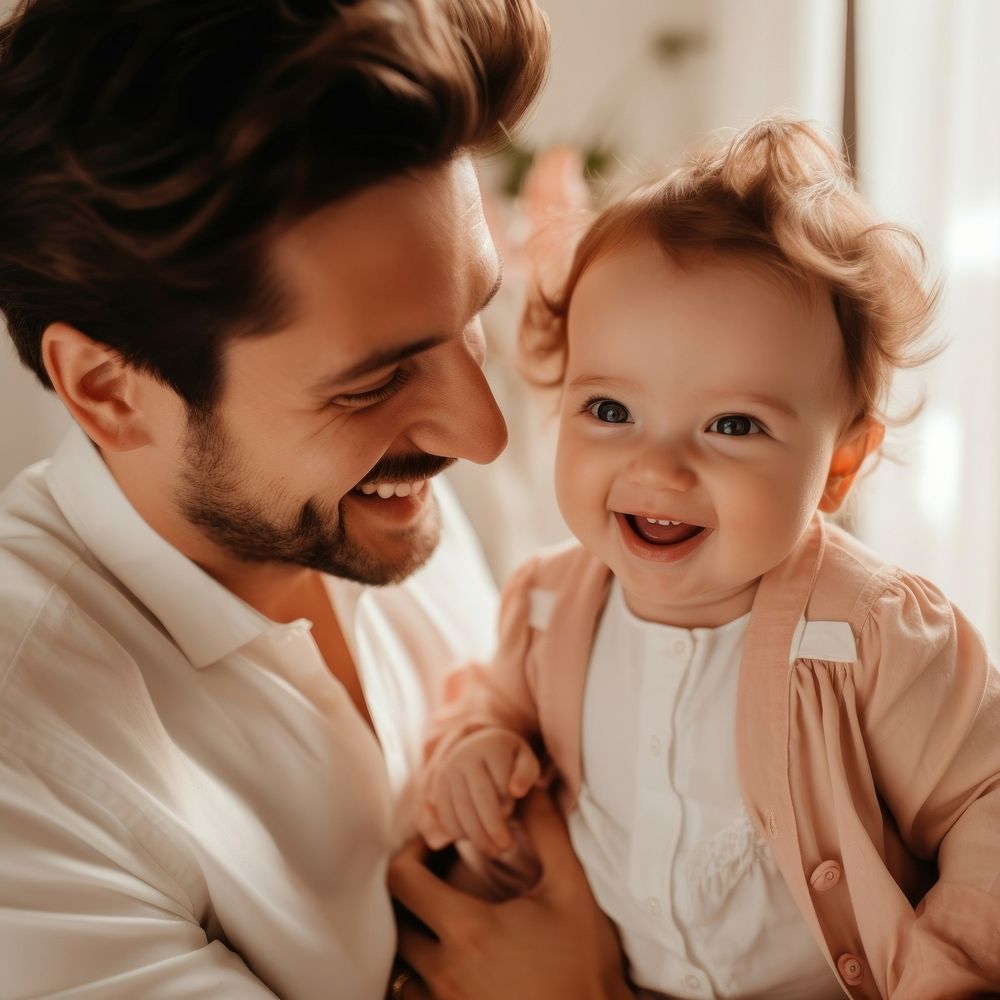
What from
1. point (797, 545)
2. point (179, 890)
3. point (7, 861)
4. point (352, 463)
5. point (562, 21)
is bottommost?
point (179, 890)

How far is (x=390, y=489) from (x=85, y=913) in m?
0.59

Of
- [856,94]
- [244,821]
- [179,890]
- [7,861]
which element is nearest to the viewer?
[7,861]

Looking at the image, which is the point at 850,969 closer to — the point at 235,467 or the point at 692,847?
the point at 692,847

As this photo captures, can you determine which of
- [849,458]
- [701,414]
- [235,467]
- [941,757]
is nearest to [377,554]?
[235,467]

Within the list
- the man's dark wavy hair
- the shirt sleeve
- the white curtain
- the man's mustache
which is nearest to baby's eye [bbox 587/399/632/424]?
the man's mustache

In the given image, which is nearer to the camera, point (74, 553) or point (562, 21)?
point (74, 553)

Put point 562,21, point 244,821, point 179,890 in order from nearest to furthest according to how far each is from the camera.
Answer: point 179,890
point 244,821
point 562,21

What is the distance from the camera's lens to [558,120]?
3.38 metres

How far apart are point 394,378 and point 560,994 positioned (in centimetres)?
76

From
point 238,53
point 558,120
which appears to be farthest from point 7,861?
point 558,120

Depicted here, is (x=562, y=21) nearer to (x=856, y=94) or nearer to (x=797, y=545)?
(x=856, y=94)

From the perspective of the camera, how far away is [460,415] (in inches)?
49.8

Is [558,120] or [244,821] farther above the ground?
[558,120]

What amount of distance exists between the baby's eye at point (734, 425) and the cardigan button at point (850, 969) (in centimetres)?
58
